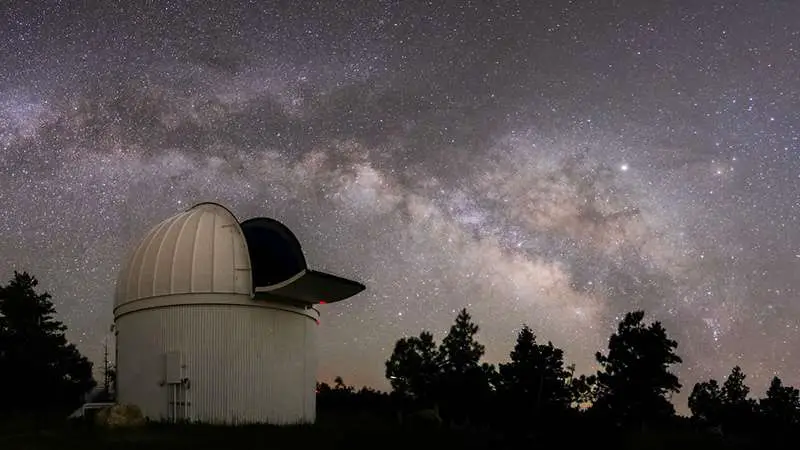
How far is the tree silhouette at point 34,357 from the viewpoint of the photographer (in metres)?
34.3

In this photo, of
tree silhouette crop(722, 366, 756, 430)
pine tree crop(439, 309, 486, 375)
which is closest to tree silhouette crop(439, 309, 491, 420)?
pine tree crop(439, 309, 486, 375)

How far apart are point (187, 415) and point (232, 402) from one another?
4.06 ft

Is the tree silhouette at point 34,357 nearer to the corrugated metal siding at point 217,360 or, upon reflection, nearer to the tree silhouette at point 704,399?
the corrugated metal siding at point 217,360

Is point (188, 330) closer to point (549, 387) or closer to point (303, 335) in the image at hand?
point (303, 335)

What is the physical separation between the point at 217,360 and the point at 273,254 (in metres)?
3.42

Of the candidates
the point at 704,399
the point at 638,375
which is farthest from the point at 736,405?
the point at 638,375

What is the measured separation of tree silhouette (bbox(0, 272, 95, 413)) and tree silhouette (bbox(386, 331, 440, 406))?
18.0m

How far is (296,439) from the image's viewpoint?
1925 centimetres

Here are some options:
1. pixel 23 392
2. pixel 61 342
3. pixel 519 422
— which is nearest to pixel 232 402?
pixel 519 422

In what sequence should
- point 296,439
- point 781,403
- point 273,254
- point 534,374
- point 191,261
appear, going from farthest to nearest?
1. point 781,403
2. point 534,374
3. point 273,254
4. point 191,261
5. point 296,439

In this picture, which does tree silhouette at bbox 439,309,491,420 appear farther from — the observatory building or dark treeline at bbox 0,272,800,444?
the observatory building

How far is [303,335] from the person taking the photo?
79.6 feet

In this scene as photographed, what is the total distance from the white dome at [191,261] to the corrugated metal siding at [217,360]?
0.63m

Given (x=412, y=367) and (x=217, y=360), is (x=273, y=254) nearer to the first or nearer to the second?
(x=217, y=360)
